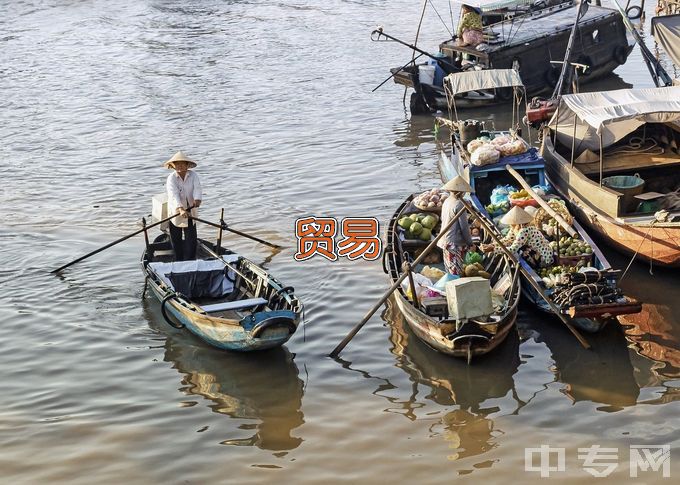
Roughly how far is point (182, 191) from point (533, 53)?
11110mm

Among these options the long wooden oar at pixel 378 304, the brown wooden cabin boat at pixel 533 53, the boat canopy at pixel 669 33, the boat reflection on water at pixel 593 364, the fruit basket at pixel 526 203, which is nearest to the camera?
the boat reflection on water at pixel 593 364

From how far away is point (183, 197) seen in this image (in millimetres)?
11094

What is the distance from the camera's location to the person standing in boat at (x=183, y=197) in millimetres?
10953

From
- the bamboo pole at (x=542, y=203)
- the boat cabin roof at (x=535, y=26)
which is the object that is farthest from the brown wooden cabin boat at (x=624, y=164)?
the boat cabin roof at (x=535, y=26)

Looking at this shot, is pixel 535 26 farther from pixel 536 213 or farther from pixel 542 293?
pixel 542 293

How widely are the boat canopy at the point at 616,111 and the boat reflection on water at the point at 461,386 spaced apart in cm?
334

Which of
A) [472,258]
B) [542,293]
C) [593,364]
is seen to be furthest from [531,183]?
[593,364]

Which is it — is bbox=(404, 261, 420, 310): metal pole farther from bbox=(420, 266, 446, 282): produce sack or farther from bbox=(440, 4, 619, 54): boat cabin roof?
bbox=(440, 4, 619, 54): boat cabin roof

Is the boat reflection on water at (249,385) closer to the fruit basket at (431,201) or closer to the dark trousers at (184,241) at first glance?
the dark trousers at (184,241)

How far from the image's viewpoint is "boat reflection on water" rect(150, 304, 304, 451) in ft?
27.5

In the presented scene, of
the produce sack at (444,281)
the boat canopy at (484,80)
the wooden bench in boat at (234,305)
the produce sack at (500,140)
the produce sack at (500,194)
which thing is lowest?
the wooden bench in boat at (234,305)

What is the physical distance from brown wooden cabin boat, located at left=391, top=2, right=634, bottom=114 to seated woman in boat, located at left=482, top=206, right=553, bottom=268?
878cm

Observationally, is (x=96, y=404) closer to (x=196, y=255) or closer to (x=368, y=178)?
(x=196, y=255)

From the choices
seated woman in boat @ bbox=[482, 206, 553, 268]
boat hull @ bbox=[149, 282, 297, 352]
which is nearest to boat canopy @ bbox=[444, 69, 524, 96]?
seated woman in boat @ bbox=[482, 206, 553, 268]
